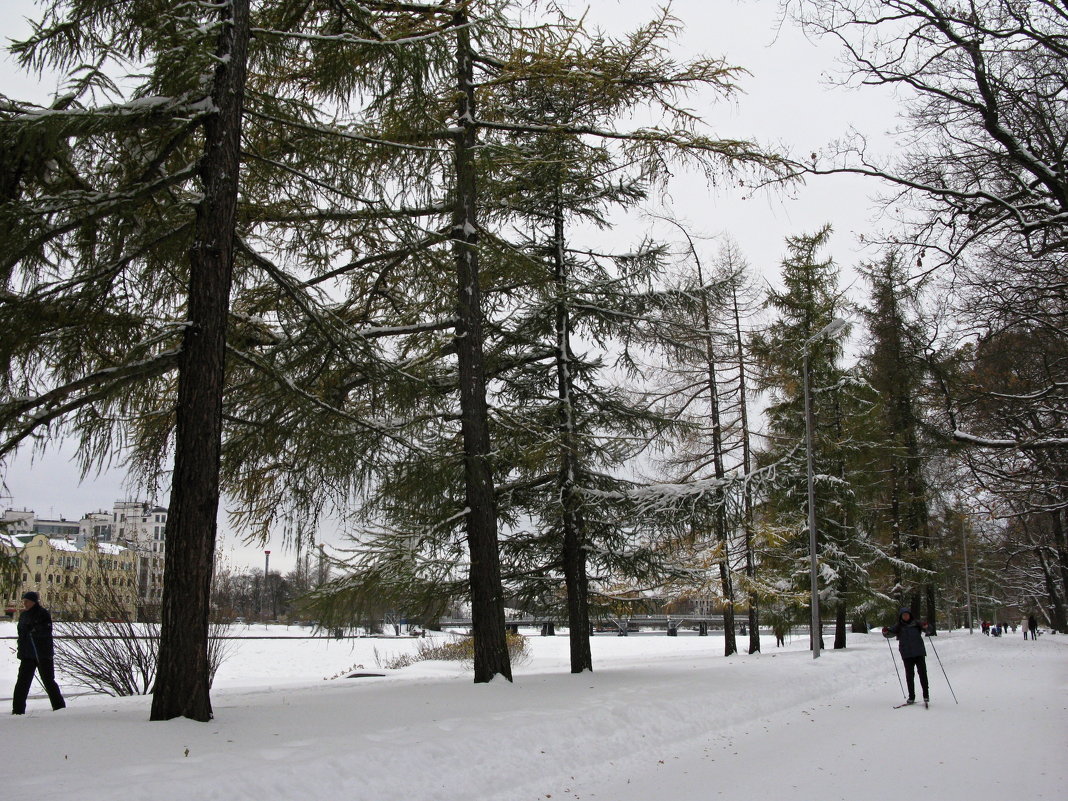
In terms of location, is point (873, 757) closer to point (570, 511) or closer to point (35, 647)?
point (570, 511)

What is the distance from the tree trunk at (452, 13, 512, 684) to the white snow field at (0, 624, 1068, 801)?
0.93 metres

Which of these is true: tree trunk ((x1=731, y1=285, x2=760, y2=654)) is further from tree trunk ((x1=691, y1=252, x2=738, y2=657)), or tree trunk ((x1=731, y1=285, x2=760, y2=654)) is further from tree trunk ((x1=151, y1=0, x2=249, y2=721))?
tree trunk ((x1=151, y1=0, x2=249, y2=721))

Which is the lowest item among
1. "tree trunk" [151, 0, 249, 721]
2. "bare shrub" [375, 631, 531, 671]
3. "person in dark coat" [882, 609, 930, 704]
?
"bare shrub" [375, 631, 531, 671]

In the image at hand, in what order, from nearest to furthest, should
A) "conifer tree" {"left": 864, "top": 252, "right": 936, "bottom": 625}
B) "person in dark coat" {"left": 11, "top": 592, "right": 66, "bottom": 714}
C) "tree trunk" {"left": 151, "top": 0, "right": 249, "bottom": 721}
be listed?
"tree trunk" {"left": 151, "top": 0, "right": 249, "bottom": 721}, "person in dark coat" {"left": 11, "top": 592, "right": 66, "bottom": 714}, "conifer tree" {"left": 864, "top": 252, "right": 936, "bottom": 625}

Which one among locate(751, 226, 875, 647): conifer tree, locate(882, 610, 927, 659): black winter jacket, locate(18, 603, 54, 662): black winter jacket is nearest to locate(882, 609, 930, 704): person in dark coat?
locate(882, 610, 927, 659): black winter jacket

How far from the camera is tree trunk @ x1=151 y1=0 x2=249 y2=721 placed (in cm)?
750

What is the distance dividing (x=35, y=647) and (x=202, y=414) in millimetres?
4413

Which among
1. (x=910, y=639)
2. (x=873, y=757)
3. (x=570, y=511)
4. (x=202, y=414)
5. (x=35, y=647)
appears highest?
(x=202, y=414)

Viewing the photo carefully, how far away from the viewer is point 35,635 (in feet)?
31.8

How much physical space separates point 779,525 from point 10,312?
2342 centimetres

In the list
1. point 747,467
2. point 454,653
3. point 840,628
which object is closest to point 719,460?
point 747,467

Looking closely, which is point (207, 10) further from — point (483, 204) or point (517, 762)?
point (517, 762)

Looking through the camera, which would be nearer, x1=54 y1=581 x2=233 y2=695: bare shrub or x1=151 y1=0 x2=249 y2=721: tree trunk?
x1=151 y1=0 x2=249 y2=721: tree trunk

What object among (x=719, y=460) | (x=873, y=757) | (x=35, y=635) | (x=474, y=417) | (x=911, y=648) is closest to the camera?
(x=873, y=757)
